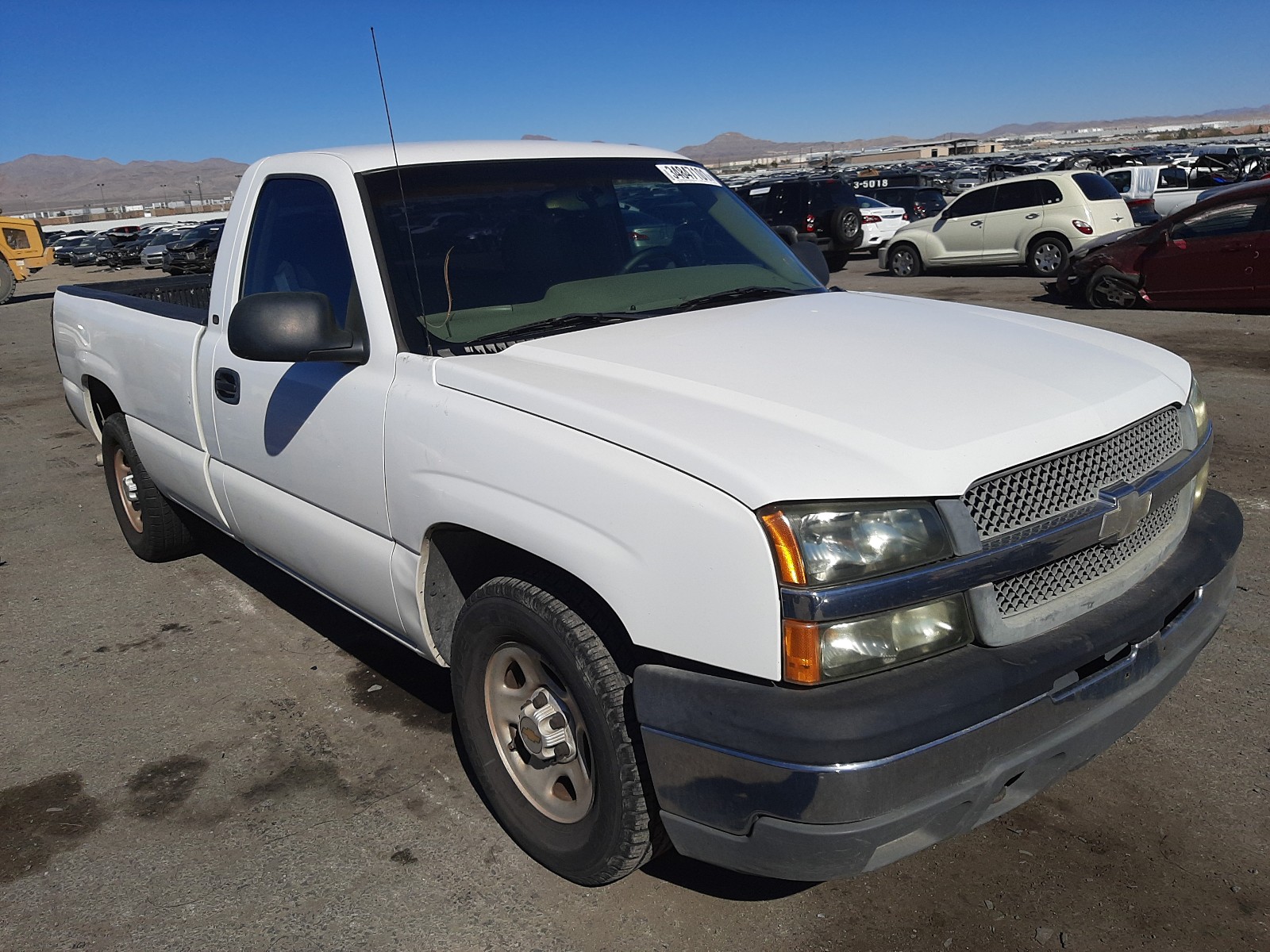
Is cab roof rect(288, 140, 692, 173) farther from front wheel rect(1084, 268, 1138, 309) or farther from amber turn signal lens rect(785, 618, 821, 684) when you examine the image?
front wheel rect(1084, 268, 1138, 309)

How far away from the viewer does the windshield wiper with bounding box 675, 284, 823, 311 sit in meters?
3.42

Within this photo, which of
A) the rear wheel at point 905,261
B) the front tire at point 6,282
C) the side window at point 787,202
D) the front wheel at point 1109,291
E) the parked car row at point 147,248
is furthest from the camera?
the parked car row at point 147,248

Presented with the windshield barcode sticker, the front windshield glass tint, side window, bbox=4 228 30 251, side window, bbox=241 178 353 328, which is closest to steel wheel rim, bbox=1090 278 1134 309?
the windshield barcode sticker

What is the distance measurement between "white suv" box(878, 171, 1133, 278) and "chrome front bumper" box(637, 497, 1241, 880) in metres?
15.0

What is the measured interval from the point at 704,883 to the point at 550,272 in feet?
6.35

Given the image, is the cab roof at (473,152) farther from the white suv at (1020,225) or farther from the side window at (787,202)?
the side window at (787,202)

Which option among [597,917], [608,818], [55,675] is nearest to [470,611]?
[608,818]

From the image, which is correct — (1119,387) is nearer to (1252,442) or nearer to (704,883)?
(704,883)

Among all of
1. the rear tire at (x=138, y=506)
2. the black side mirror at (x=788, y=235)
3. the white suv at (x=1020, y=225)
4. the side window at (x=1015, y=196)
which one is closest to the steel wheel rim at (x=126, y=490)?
the rear tire at (x=138, y=506)

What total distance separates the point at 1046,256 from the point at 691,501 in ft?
52.8

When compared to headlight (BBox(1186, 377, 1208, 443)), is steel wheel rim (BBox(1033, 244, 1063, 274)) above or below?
below

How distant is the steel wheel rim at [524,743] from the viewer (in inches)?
104

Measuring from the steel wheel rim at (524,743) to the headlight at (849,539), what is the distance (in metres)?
0.80

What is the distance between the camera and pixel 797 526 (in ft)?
6.72
